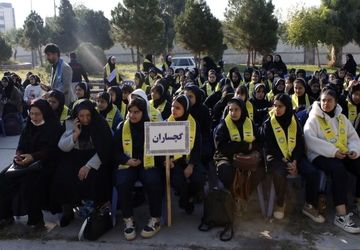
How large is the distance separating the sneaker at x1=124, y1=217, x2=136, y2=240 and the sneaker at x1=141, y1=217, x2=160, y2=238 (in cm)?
10

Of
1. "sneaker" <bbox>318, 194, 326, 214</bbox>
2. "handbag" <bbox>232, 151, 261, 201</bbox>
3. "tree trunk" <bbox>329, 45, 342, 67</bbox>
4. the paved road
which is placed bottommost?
Answer: the paved road

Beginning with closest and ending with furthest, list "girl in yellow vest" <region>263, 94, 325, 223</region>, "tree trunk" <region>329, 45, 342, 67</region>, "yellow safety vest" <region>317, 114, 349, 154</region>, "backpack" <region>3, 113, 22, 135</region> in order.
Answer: "girl in yellow vest" <region>263, 94, 325, 223</region> → "yellow safety vest" <region>317, 114, 349, 154</region> → "backpack" <region>3, 113, 22, 135</region> → "tree trunk" <region>329, 45, 342, 67</region>

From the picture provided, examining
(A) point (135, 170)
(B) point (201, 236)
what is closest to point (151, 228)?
(B) point (201, 236)

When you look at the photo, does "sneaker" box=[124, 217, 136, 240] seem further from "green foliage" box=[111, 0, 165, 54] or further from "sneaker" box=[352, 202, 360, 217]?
"green foliage" box=[111, 0, 165, 54]

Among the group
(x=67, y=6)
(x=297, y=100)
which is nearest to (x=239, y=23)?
(x=67, y=6)

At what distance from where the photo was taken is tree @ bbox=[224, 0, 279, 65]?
90.8 feet

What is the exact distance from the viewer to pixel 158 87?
21.4 feet

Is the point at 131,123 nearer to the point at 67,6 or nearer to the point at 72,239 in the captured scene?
the point at 72,239

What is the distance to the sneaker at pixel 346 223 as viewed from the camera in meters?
4.30

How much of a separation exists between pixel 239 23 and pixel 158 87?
900 inches

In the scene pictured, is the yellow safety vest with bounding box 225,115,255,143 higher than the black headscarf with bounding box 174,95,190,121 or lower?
lower

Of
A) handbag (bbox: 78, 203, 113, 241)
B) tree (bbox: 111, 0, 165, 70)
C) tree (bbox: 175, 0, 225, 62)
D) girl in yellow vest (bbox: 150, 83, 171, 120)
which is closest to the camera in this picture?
handbag (bbox: 78, 203, 113, 241)

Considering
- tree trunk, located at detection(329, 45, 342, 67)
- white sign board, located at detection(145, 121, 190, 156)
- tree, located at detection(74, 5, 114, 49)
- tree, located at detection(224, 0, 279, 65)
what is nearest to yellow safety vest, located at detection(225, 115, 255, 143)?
white sign board, located at detection(145, 121, 190, 156)

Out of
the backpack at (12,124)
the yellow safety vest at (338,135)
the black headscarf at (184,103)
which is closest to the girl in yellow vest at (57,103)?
the black headscarf at (184,103)
